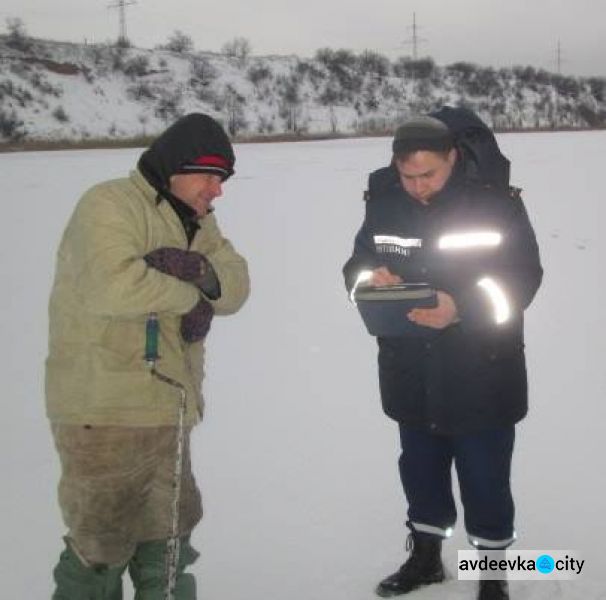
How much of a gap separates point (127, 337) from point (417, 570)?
Result: 1.26 m

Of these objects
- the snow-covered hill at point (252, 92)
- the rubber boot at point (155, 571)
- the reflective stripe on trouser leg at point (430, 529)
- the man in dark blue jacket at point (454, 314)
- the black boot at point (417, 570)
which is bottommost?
the black boot at point (417, 570)

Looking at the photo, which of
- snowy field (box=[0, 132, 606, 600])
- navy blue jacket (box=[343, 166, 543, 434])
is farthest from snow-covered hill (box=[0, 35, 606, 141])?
navy blue jacket (box=[343, 166, 543, 434])

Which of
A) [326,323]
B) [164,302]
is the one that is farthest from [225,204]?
[164,302]

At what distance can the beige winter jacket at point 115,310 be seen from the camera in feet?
5.53

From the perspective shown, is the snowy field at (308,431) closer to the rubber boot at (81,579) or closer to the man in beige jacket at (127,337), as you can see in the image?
the rubber boot at (81,579)

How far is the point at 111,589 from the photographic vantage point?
1.92 metres

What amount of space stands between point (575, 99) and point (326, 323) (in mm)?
43101

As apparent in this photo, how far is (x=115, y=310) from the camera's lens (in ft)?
5.53

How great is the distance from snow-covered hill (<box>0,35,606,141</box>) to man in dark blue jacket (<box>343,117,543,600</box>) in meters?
23.1

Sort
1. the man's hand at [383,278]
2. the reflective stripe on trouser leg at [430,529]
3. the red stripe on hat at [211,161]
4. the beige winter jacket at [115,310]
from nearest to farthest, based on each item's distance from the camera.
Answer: the beige winter jacket at [115,310], the red stripe on hat at [211,161], the man's hand at [383,278], the reflective stripe on trouser leg at [430,529]

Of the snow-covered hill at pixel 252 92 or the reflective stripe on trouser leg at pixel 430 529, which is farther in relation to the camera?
the snow-covered hill at pixel 252 92

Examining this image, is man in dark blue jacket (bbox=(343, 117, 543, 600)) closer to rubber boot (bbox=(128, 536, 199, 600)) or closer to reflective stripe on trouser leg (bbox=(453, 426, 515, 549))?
reflective stripe on trouser leg (bbox=(453, 426, 515, 549))

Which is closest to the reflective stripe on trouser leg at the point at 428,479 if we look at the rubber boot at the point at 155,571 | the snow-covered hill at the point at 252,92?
the rubber boot at the point at 155,571

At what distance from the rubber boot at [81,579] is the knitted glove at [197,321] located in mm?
616
